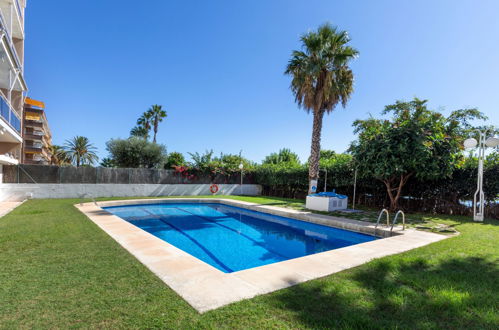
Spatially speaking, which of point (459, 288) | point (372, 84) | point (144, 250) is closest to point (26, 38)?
point (144, 250)

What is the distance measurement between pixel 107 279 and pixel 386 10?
14551 mm

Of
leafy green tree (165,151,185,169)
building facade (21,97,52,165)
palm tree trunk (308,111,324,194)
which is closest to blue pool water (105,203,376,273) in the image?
palm tree trunk (308,111,324,194)

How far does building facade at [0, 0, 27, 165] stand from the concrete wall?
6.39ft

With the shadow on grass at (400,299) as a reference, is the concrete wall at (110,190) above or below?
below

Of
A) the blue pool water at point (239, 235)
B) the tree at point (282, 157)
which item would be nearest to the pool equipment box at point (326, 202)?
the blue pool water at point (239, 235)

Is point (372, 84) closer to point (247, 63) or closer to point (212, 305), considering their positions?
point (247, 63)

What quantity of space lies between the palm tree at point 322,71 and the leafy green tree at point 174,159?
1835 centimetres

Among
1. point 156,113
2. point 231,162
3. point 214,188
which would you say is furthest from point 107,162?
point 214,188

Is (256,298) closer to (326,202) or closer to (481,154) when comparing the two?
(326,202)

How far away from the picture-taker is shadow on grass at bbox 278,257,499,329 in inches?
99.0

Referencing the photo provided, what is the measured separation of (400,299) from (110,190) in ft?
60.5

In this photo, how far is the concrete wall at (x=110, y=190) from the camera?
14.2 metres

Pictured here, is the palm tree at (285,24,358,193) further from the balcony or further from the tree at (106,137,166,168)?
the tree at (106,137,166,168)

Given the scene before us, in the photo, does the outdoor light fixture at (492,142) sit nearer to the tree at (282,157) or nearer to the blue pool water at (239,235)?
the blue pool water at (239,235)
